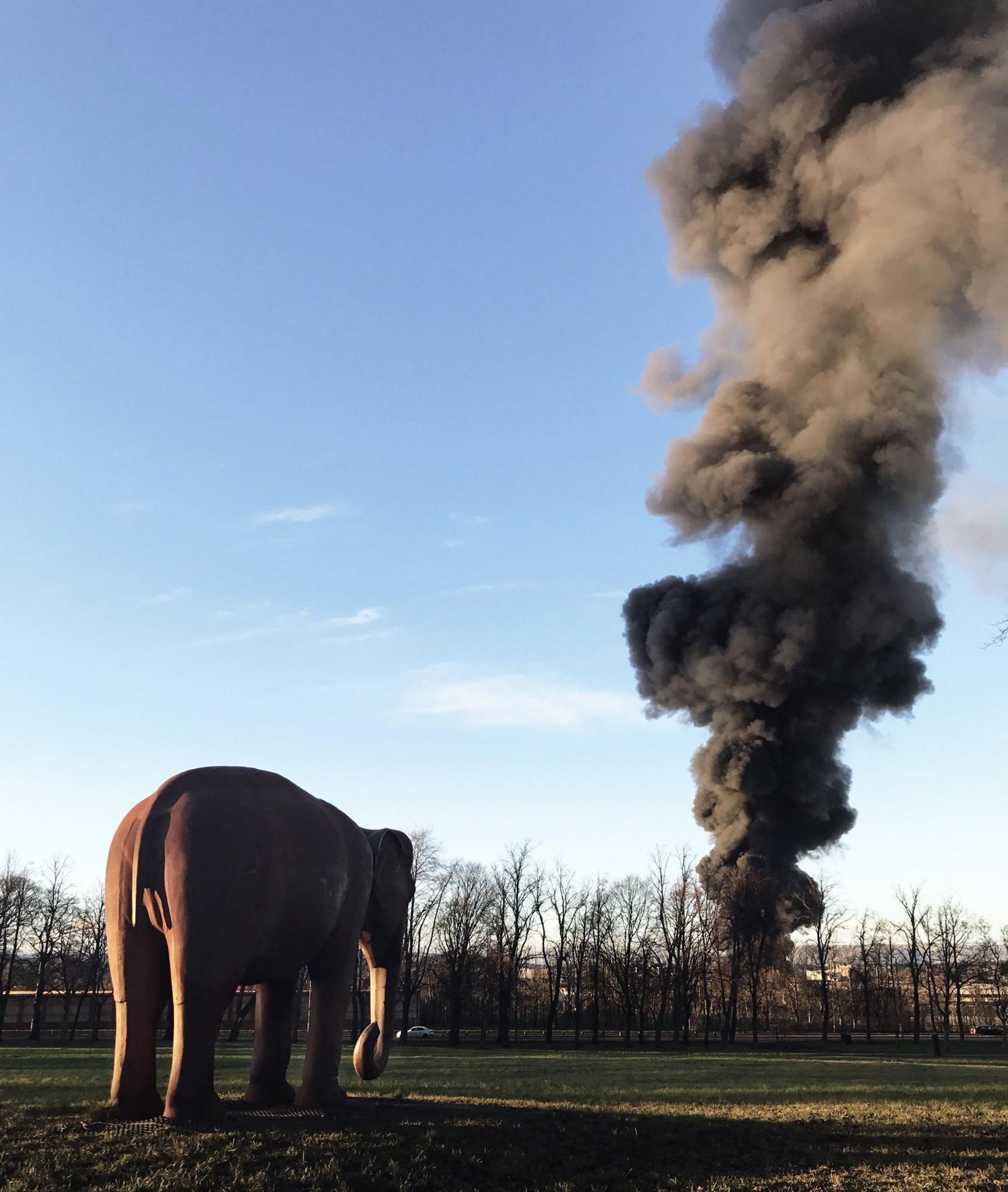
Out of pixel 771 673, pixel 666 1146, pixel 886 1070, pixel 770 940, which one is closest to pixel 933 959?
pixel 770 940

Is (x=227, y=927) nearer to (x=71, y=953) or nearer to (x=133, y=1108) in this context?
(x=133, y=1108)

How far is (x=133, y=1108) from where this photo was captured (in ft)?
34.9

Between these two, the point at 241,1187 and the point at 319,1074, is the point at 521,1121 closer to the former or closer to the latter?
the point at 319,1074

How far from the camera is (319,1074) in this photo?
11953 mm

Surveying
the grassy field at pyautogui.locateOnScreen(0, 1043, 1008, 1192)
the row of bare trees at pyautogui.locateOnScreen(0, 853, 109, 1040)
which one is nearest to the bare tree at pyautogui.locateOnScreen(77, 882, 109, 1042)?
the row of bare trees at pyautogui.locateOnScreen(0, 853, 109, 1040)

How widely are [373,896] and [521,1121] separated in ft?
10.7

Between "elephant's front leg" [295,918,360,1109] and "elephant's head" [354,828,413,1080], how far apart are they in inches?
42.6

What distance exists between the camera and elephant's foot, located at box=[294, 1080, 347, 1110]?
1184cm

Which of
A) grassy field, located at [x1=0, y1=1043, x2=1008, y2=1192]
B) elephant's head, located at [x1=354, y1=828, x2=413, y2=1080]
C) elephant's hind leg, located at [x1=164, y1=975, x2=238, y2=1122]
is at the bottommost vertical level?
grassy field, located at [x1=0, y1=1043, x2=1008, y2=1192]

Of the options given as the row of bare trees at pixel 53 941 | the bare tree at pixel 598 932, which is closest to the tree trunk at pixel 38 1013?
the row of bare trees at pixel 53 941

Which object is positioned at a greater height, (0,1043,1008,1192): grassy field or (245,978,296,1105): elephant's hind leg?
(245,978,296,1105): elephant's hind leg

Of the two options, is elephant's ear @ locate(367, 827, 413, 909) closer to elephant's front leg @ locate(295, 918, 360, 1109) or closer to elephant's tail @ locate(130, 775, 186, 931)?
elephant's front leg @ locate(295, 918, 360, 1109)

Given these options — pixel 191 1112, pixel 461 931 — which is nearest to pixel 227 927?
pixel 191 1112

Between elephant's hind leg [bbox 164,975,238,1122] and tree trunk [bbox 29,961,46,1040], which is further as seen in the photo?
tree trunk [bbox 29,961,46,1040]
